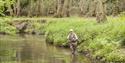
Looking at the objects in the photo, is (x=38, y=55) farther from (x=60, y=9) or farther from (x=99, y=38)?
(x=60, y=9)

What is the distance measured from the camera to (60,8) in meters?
60.5

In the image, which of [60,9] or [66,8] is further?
[60,9]

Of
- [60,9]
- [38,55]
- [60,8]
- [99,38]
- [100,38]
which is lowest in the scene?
[60,9]

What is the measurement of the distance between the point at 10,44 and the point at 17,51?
579 cm

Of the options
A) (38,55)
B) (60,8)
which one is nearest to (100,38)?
(38,55)

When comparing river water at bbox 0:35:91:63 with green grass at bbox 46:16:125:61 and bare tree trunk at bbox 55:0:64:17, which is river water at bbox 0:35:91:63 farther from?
bare tree trunk at bbox 55:0:64:17

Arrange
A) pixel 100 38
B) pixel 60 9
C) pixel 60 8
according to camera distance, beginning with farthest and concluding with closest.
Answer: pixel 60 9
pixel 60 8
pixel 100 38

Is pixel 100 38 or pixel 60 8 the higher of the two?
pixel 100 38

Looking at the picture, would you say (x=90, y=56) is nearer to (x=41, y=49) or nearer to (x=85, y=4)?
(x=41, y=49)

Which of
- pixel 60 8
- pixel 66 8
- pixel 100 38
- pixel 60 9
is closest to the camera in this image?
pixel 100 38

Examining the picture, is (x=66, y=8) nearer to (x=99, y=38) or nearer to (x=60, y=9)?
(x=60, y=9)

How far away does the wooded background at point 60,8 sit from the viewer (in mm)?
58750

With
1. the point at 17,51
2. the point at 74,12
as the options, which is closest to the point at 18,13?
the point at 74,12

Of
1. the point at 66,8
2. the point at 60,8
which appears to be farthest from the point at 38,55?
the point at 60,8
